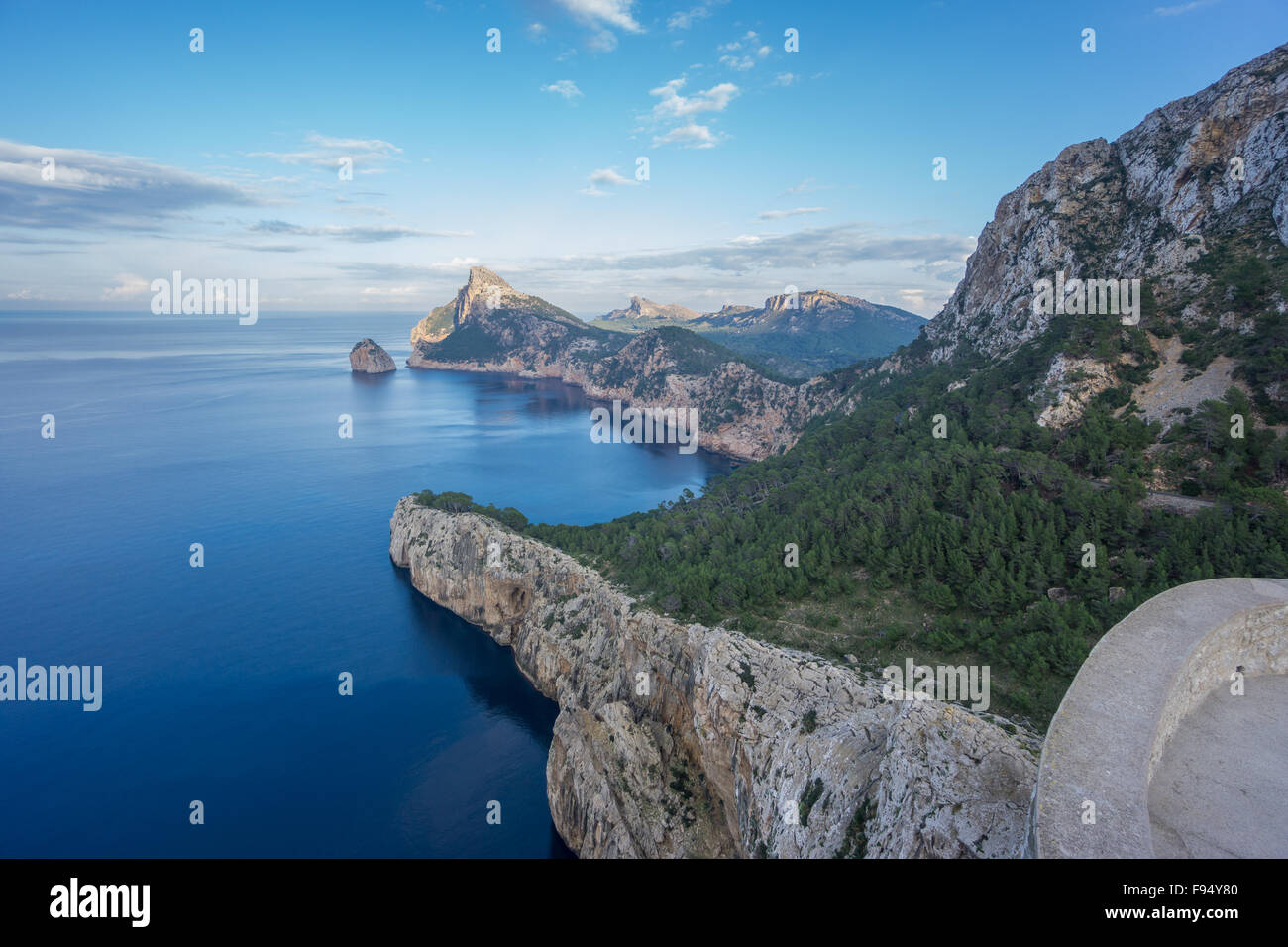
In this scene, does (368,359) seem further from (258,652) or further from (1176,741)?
(1176,741)

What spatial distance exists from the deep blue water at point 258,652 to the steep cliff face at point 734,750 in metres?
4.13

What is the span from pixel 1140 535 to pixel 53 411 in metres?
146

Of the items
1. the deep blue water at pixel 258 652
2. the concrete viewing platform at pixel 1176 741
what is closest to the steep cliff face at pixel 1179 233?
the concrete viewing platform at pixel 1176 741

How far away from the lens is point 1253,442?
27.1m

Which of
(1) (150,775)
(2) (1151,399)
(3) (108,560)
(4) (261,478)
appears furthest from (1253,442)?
(4) (261,478)

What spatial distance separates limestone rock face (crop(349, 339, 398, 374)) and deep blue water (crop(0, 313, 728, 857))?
91438 millimetres

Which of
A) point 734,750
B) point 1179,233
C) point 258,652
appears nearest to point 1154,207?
point 1179,233

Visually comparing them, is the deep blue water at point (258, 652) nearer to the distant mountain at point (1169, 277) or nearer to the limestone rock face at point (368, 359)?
the distant mountain at point (1169, 277)

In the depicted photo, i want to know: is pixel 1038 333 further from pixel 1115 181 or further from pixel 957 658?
pixel 957 658

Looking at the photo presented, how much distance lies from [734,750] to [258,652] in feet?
118

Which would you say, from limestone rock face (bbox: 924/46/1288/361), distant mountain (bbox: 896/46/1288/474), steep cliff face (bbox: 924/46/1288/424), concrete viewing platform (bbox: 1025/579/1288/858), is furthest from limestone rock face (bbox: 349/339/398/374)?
concrete viewing platform (bbox: 1025/579/1288/858)

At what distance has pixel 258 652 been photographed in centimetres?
4156

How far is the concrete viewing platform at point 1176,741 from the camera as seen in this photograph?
9.45 m
